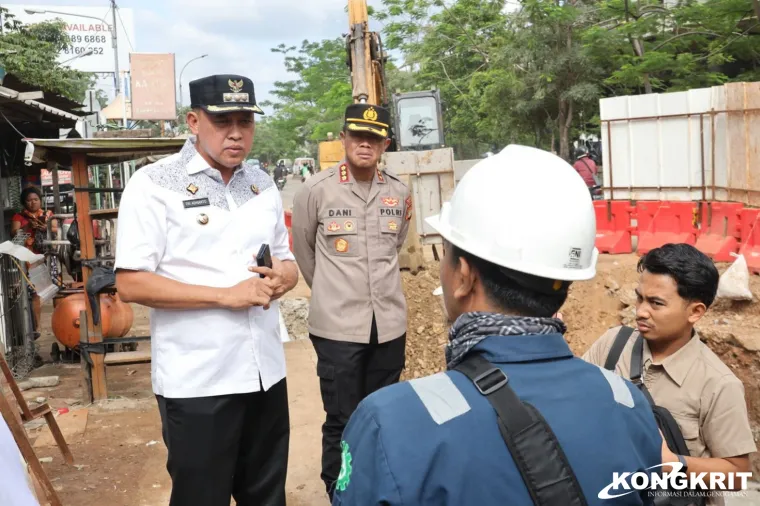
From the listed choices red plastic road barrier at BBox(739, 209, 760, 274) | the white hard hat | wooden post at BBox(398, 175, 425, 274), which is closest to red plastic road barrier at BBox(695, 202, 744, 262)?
red plastic road barrier at BBox(739, 209, 760, 274)

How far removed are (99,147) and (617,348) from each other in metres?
4.12

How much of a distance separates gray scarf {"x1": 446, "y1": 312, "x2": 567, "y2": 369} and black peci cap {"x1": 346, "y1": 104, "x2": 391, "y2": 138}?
107 inches

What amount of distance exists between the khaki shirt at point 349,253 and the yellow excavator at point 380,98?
19.1 feet

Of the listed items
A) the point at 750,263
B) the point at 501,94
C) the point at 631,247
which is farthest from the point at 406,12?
the point at 750,263

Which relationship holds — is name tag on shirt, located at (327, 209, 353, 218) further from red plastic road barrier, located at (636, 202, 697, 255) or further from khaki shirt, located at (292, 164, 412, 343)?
red plastic road barrier, located at (636, 202, 697, 255)

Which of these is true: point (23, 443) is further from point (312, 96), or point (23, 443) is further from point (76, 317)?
point (312, 96)

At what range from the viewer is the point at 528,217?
4.61 ft

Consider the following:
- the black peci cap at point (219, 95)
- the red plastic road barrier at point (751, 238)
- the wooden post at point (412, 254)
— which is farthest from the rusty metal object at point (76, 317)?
the red plastic road barrier at point (751, 238)

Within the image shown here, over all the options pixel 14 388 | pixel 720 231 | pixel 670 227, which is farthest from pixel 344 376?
pixel 670 227

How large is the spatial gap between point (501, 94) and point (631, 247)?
13.1 m

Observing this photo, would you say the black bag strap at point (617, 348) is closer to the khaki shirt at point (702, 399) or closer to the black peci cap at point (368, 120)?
the khaki shirt at point (702, 399)

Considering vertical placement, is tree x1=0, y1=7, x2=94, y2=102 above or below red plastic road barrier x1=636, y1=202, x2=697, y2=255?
above

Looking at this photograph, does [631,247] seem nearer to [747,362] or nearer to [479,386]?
[747,362]

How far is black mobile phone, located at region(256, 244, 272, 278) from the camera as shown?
2.78m
